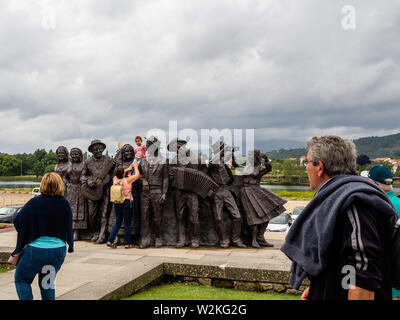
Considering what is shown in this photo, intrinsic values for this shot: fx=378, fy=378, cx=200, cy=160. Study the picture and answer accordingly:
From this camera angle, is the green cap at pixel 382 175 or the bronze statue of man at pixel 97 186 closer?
the green cap at pixel 382 175

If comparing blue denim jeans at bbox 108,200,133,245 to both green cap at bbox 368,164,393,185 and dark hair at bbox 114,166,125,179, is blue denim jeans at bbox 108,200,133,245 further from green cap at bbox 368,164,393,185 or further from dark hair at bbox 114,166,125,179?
green cap at bbox 368,164,393,185

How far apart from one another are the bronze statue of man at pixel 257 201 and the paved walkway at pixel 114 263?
0.56 metres

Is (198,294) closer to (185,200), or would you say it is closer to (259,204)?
(185,200)

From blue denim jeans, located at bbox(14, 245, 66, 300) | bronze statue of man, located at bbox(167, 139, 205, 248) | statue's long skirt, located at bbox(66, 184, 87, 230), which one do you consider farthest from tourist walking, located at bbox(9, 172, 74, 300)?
statue's long skirt, located at bbox(66, 184, 87, 230)

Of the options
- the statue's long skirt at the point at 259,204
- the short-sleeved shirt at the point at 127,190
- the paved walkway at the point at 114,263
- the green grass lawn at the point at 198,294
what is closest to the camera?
the paved walkway at the point at 114,263

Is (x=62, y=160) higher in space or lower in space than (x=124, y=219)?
higher

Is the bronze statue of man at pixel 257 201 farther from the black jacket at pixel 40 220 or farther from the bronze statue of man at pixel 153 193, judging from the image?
the black jacket at pixel 40 220

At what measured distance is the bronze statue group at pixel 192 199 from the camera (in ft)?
29.0

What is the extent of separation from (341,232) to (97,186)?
818 cm

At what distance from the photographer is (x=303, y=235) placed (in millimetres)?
2225

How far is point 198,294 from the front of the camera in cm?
551

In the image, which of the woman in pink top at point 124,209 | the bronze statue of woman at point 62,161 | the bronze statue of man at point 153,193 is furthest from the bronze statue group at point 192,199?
the bronze statue of woman at point 62,161

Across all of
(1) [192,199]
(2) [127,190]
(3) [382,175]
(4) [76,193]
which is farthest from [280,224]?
(3) [382,175]
